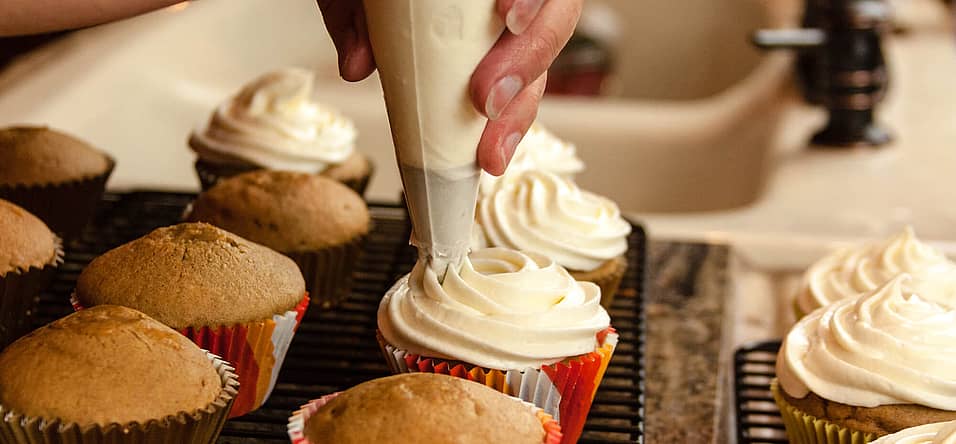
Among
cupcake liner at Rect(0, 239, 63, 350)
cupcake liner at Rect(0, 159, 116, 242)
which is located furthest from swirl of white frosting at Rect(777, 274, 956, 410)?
cupcake liner at Rect(0, 159, 116, 242)

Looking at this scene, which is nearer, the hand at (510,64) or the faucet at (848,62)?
the hand at (510,64)

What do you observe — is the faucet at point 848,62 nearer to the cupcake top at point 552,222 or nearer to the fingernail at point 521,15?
the cupcake top at point 552,222

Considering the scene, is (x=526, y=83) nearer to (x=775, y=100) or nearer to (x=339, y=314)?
(x=339, y=314)

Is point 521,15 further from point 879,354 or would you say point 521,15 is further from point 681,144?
point 681,144

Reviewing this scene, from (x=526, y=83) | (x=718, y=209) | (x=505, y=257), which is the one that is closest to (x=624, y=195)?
(x=718, y=209)

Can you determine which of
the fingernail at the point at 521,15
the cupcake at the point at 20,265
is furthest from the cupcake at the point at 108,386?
the fingernail at the point at 521,15

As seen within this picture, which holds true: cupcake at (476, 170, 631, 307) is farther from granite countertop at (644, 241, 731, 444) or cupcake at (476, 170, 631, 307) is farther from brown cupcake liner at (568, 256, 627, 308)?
granite countertop at (644, 241, 731, 444)
